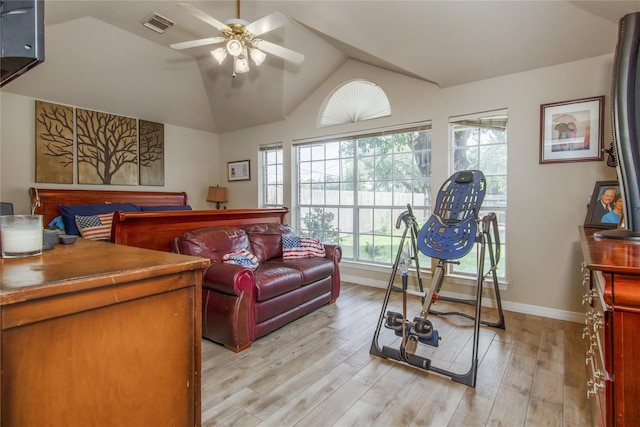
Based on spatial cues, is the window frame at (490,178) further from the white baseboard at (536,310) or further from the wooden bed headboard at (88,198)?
the wooden bed headboard at (88,198)

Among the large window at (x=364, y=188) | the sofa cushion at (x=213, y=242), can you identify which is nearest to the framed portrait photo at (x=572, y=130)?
the large window at (x=364, y=188)

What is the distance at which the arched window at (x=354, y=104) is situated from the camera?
4332mm

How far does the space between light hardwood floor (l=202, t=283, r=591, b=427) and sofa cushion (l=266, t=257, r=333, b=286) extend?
478 mm

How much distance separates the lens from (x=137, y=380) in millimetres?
873

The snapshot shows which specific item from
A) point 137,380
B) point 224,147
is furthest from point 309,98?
point 137,380

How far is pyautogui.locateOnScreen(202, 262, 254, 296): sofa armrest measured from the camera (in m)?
2.44

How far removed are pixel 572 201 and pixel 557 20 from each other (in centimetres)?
162

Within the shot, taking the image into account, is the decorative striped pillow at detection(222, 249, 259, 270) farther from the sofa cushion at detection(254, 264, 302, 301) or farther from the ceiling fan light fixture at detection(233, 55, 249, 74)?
the ceiling fan light fixture at detection(233, 55, 249, 74)

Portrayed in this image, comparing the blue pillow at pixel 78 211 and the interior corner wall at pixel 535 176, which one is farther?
the blue pillow at pixel 78 211

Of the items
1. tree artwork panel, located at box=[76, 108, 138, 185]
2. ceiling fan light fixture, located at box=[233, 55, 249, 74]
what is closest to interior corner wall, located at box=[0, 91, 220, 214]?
tree artwork panel, located at box=[76, 108, 138, 185]

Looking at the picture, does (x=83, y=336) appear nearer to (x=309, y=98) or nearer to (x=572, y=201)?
(x=572, y=201)

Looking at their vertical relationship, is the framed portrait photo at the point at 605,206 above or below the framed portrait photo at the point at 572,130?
below

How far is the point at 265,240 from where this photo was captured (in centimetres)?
368

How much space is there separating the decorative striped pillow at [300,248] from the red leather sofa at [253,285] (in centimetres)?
9
